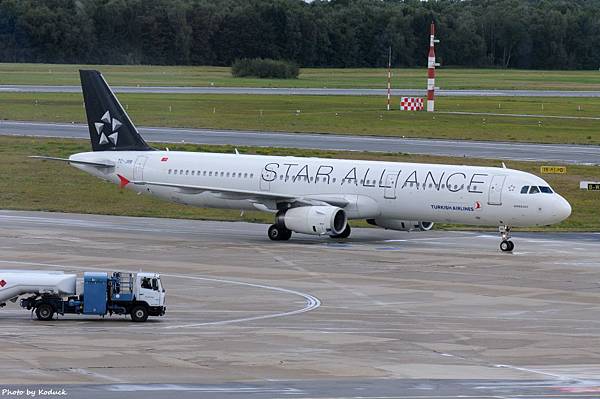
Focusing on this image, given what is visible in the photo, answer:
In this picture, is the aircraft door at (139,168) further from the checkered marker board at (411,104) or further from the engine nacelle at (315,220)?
the checkered marker board at (411,104)

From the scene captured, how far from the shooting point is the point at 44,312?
3694 centimetres

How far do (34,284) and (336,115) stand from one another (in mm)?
90544

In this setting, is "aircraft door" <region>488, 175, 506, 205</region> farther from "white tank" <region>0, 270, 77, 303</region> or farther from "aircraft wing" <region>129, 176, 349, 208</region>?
"white tank" <region>0, 270, 77, 303</region>

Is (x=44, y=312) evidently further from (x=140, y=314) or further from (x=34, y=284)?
(x=140, y=314)

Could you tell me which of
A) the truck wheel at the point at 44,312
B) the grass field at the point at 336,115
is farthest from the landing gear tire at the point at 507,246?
the grass field at the point at 336,115

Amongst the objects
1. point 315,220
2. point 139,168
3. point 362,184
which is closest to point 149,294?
point 315,220

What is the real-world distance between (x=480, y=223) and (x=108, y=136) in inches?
801

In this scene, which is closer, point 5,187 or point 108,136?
point 108,136

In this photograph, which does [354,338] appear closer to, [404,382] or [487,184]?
[404,382]

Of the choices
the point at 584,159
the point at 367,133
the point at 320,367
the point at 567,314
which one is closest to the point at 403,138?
the point at 367,133

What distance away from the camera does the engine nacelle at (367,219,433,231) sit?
194ft

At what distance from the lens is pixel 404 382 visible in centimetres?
2836

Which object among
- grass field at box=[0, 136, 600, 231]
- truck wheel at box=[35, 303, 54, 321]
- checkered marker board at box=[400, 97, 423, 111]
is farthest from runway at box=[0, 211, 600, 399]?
checkered marker board at box=[400, 97, 423, 111]

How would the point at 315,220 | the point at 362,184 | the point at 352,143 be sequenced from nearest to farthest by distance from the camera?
the point at 315,220
the point at 362,184
the point at 352,143
